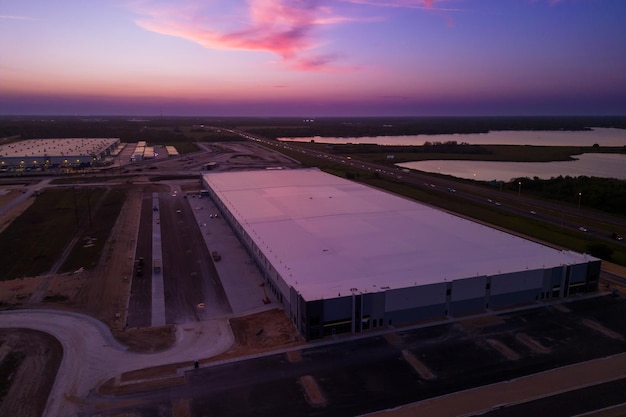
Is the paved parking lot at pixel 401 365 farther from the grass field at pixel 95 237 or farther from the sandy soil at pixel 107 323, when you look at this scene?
the grass field at pixel 95 237

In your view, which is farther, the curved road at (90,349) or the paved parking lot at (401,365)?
the curved road at (90,349)

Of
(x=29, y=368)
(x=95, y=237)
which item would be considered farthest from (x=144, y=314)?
(x=95, y=237)

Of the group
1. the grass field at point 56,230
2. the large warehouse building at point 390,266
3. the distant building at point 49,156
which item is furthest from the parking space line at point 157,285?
the distant building at point 49,156

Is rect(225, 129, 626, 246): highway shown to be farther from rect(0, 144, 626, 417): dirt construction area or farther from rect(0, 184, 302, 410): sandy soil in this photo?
rect(0, 184, 302, 410): sandy soil

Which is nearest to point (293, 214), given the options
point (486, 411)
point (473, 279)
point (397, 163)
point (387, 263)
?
point (387, 263)

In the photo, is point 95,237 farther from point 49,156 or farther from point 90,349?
point 49,156

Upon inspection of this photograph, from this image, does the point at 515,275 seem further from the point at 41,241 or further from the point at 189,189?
the point at 189,189

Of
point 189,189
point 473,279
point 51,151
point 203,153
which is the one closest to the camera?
point 473,279
